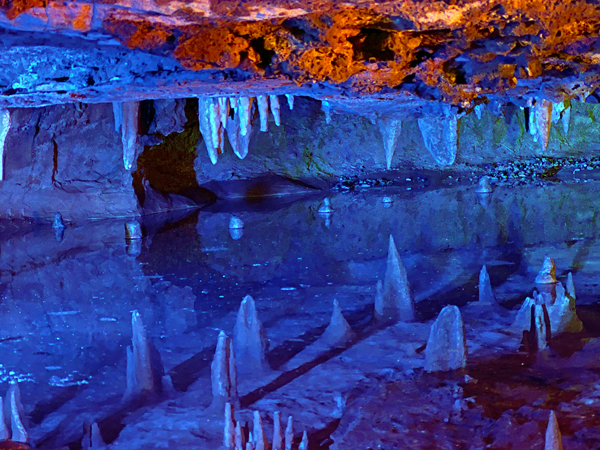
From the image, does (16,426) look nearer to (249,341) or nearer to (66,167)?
(249,341)

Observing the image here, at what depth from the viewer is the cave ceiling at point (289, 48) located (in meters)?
Answer: 3.74

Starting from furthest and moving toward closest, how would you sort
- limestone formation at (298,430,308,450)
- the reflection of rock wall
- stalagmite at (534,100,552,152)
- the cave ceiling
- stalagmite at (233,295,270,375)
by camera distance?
the reflection of rock wall
stalagmite at (534,100,552,152)
stalagmite at (233,295,270,375)
the cave ceiling
limestone formation at (298,430,308,450)

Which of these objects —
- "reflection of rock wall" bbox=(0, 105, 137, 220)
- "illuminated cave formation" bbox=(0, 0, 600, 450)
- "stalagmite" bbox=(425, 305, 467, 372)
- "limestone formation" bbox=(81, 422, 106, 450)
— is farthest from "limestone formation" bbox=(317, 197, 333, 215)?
"limestone formation" bbox=(81, 422, 106, 450)

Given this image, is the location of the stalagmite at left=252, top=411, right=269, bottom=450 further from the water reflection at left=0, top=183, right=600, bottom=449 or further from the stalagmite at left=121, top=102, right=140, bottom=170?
the stalagmite at left=121, top=102, right=140, bottom=170

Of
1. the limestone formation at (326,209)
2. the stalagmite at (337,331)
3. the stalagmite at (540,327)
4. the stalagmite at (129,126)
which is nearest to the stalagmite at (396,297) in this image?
the stalagmite at (337,331)

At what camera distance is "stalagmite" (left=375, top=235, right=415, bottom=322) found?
18.5ft

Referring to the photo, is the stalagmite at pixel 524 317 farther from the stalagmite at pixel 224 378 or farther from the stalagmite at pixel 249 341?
the stalagmite at pixel 224 378

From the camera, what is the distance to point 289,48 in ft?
15.3

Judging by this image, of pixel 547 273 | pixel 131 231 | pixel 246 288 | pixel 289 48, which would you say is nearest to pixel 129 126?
pixel 131 231

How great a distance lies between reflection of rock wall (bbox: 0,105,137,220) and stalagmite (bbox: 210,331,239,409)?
1067 cm

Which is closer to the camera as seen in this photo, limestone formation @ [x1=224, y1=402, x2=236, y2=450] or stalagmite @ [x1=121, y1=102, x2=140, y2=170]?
limestone formation @ [x1=224, y1=402, x2=236, y2=450]

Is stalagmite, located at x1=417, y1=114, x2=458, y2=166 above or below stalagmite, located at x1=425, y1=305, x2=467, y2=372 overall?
above

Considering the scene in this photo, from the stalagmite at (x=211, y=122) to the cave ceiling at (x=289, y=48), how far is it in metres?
1.31

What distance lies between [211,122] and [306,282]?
8.37 ft
